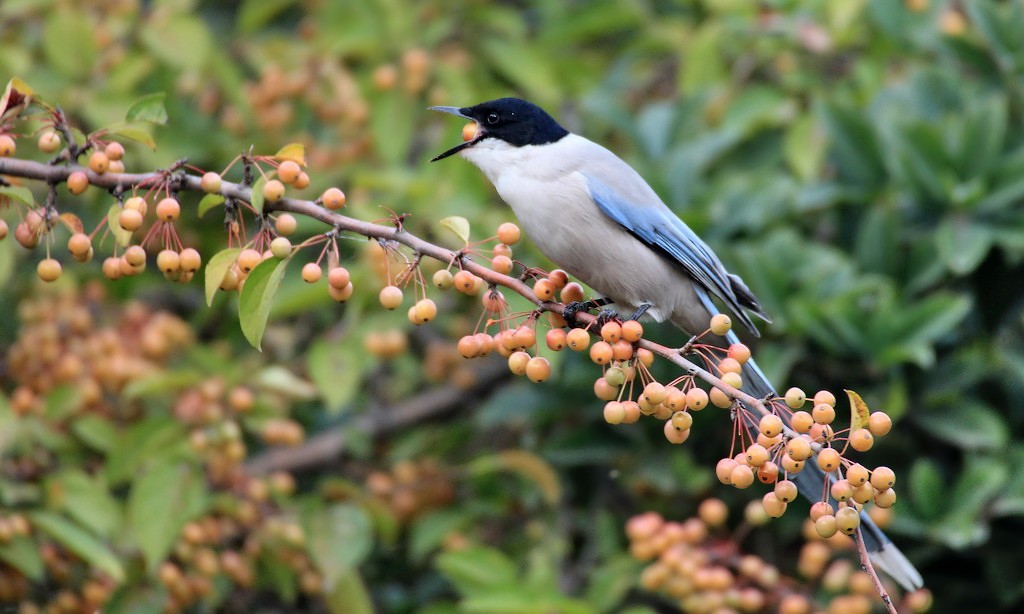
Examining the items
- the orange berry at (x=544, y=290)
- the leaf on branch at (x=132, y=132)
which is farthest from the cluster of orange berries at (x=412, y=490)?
the leaf on branch at (x=132, y=132)

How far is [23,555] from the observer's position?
3.36 metres

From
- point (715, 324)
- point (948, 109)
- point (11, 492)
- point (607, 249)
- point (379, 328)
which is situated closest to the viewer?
point (715, 324)

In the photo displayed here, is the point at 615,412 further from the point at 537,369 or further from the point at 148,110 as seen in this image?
the point at 148,110

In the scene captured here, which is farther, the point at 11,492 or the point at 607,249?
the point at 11,492

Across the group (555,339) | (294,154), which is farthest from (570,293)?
(294,154)

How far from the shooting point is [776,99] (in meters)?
4.86

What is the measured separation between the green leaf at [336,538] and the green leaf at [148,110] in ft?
5.86

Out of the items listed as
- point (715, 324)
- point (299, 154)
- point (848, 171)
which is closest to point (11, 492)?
point (299, 154)

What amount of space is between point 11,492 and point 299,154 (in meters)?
1.70

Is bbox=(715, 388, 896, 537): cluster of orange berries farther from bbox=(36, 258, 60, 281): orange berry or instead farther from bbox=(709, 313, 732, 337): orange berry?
bbox=(36, 258, 60, 281): orange berry

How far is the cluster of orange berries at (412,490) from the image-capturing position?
14.8 feet

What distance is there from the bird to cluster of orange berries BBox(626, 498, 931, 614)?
537mm

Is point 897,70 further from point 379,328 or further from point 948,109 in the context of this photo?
point 379,328

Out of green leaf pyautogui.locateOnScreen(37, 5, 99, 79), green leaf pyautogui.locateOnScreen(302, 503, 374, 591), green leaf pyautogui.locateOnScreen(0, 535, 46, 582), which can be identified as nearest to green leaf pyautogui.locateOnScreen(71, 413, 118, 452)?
green leaf pyautogui.locateOnScreen(0, 535, 46, 582)
